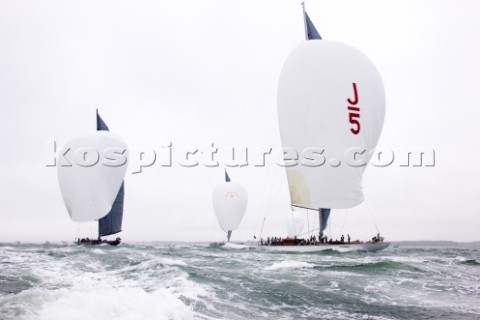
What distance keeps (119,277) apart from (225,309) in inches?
210

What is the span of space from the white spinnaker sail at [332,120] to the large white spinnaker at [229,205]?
33.1m

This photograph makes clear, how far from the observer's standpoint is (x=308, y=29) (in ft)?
121

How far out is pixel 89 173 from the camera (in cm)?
4188

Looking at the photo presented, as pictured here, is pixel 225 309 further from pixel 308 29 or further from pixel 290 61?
pixel 308 29

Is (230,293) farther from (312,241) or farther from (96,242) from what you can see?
(96,242)

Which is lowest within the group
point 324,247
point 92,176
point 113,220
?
point 324,247

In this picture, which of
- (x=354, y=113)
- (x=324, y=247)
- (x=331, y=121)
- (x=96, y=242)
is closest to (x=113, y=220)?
(x=96, y=242)

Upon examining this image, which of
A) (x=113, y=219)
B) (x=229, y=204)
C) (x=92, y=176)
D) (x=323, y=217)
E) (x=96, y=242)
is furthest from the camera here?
(x=229, y=204)

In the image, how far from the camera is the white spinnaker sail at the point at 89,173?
138 feet

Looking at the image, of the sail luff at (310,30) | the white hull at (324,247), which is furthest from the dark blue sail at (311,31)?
the white hull at (324,247)

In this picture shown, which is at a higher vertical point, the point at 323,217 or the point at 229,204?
the point at 323,217

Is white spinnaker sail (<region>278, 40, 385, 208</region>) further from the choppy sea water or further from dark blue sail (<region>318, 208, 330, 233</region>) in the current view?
the choppy sea water

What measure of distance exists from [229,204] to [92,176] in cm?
2547

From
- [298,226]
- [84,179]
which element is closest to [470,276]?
[84,179]
